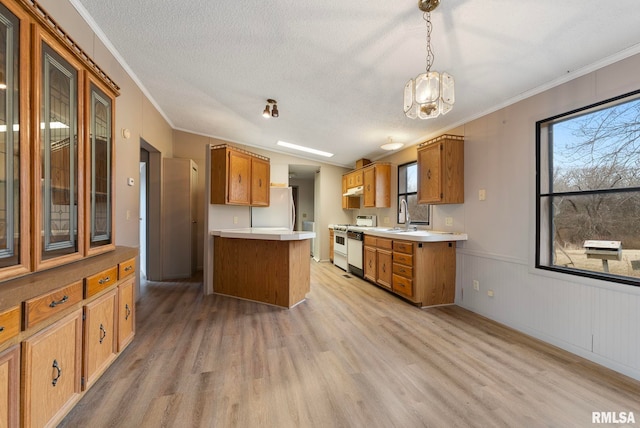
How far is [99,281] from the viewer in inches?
64.4

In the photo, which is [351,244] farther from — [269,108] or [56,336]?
[56,336]

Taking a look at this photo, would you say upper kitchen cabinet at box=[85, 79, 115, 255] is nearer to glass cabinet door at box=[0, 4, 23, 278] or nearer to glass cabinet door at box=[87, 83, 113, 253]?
glass cabinet door at box=[87, 83, 113, 253]

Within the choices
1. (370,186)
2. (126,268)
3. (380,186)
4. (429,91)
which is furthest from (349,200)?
(126,268)

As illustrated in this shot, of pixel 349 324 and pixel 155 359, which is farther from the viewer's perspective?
pixel 349 324

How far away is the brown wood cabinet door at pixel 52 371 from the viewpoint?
3.59ft

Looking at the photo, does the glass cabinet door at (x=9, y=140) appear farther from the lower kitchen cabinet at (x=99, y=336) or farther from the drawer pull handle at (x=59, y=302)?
the lower kitchen cabinet at (x=99, y=336)

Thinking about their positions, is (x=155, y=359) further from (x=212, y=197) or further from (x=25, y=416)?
(x=212, y=197)

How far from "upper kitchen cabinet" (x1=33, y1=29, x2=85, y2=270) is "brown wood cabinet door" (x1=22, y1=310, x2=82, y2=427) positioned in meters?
0.35

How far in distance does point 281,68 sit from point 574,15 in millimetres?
2182

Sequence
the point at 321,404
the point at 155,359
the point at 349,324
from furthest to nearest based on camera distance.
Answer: the point at 349,324
the point at 155,359
the point at 321,404

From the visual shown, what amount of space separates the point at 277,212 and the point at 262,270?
126cm

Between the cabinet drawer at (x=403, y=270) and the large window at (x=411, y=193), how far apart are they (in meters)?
1.03

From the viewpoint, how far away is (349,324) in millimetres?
2721

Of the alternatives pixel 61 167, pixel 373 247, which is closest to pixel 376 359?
pixel 373 247
